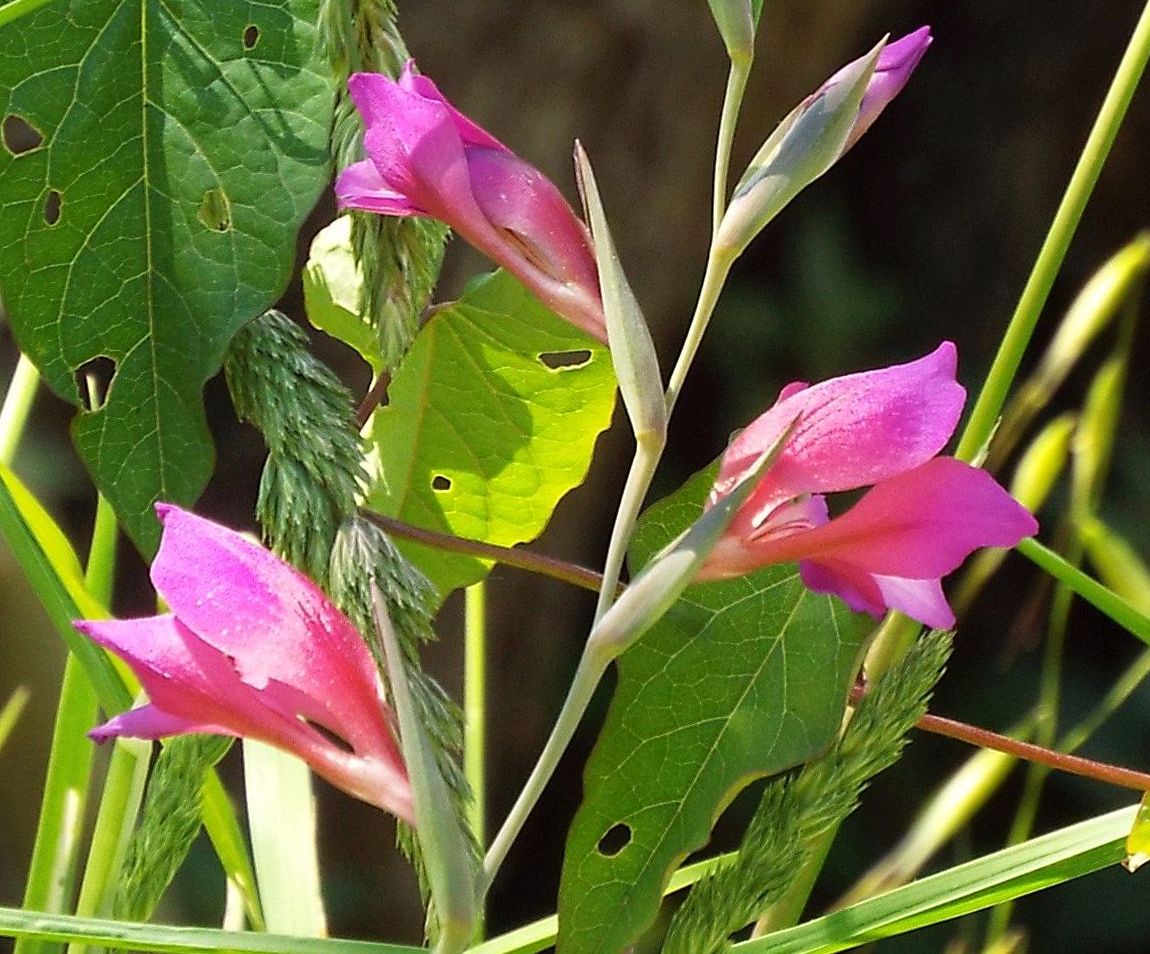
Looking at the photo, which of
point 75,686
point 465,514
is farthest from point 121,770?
point 465,514

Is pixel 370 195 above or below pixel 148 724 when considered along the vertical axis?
above

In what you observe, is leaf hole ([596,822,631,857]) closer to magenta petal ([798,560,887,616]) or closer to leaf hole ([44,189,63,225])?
magenta petal ([798,560,887,616])

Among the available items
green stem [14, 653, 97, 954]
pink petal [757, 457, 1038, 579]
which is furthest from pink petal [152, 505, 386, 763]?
green stem [14, 653, 97, 954]

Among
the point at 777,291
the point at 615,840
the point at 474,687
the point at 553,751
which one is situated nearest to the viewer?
the point at 553,751

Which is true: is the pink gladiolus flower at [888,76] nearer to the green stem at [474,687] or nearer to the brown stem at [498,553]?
the brown stem at [498,553]

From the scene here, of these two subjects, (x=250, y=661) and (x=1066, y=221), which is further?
(x=1066, y=221)

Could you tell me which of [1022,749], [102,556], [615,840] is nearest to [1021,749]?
[1022,749]

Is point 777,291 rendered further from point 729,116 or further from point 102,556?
point 729,116
